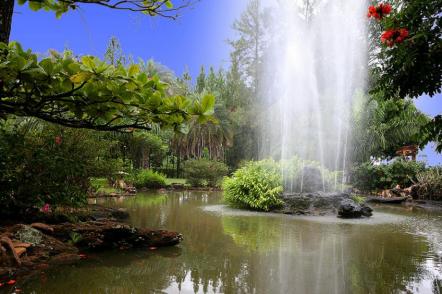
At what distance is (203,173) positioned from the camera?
68.0 feet

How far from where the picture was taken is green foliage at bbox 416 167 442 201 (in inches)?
585

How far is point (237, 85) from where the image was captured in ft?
106

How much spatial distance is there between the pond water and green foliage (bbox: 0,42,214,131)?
5.42 feet

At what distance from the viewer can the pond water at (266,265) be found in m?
3.34

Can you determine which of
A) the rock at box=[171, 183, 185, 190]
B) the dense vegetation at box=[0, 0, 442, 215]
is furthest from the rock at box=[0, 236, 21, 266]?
the rock at box=[171, 183, 185, 190]

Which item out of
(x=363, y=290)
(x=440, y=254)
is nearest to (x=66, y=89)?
(x=363, y=290)

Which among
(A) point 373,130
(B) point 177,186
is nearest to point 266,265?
(B) point 177,186

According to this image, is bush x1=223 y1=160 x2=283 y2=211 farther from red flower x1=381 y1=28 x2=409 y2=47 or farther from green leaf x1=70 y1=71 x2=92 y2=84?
green leaf x1=70 y1=71 x2=92 y2=84

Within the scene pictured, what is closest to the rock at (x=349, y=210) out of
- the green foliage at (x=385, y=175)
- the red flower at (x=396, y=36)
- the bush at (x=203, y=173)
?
the red flower at (x=396, y=36)

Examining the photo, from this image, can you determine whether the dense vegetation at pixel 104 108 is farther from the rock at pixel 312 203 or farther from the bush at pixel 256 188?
the rock at pixel 312 203

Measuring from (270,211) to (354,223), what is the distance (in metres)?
2.40

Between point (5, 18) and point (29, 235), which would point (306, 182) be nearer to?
point (29, 235)

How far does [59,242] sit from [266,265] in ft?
8.01

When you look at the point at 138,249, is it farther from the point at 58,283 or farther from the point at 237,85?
the point at 237,85
